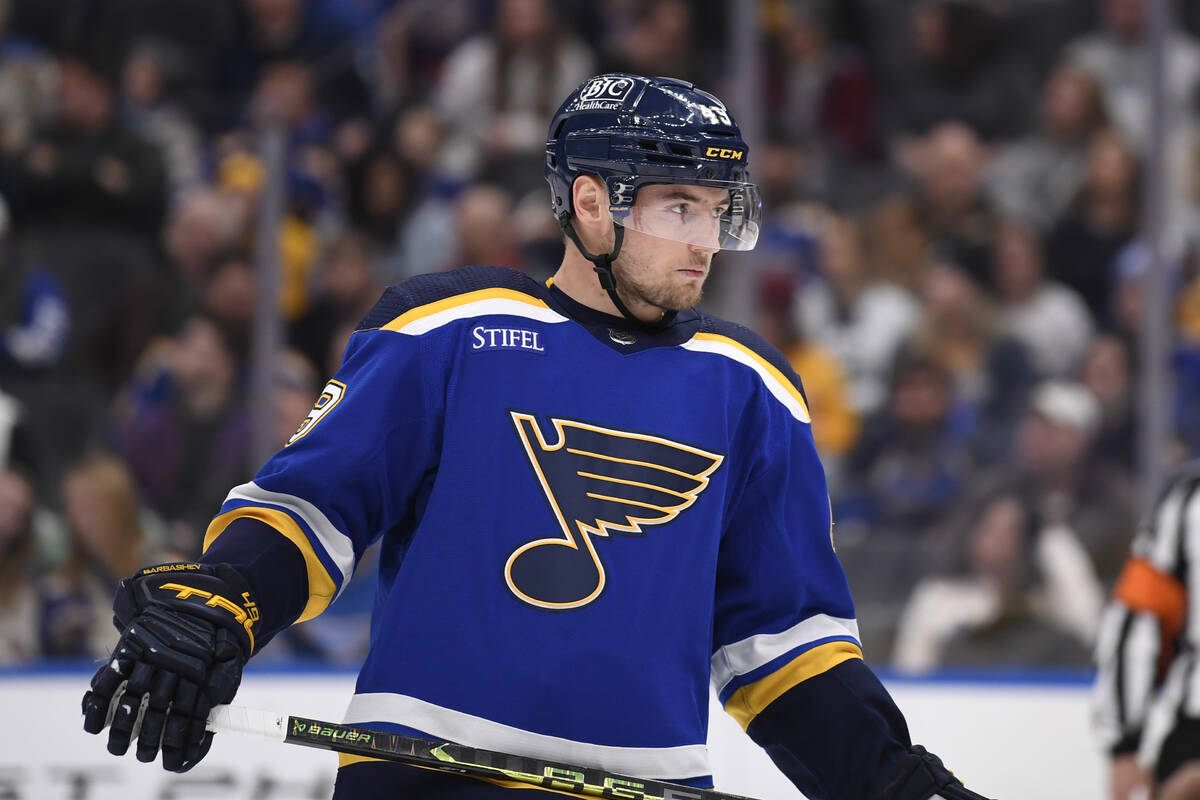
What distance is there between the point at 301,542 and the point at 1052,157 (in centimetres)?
387

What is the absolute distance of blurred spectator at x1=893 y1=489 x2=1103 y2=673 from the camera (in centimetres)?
416

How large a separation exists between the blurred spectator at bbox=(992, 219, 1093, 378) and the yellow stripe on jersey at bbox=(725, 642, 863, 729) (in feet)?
8.67

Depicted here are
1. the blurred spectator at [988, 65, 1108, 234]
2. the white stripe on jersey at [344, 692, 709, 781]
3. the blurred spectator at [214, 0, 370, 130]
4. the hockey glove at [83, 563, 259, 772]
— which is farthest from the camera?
the blurred spectator at [214, 0, 370, 130]

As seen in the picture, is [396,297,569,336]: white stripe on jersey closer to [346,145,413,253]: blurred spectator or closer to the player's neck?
the player's neck

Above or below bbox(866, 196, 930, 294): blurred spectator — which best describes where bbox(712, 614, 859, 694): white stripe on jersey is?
below

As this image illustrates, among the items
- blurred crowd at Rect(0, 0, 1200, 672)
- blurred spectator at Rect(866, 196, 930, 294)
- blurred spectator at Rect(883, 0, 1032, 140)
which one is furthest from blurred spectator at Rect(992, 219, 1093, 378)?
blurred spectator at Rect(883, 0, 1032, 140)

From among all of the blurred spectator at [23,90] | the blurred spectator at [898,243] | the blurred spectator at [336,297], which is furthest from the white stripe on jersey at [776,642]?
the blurred spectator at [898,243]

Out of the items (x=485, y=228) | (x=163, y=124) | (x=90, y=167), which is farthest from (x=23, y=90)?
(x=485, y=228)

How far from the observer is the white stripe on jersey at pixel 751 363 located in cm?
205

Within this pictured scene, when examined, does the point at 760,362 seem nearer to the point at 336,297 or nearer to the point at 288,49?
the point at 336,297

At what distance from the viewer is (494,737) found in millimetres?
1856

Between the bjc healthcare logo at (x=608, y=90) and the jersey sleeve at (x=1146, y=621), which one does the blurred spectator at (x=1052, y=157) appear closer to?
the jersey sleeve at (x=1146, y=621)

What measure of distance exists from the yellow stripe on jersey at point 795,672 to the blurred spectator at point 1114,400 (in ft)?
7.87

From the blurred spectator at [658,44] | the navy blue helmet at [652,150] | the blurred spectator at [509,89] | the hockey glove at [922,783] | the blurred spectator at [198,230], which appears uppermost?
the blurred spectator at [658,44]
